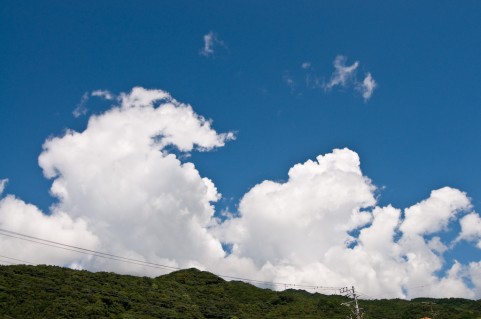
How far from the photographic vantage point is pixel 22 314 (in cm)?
5994

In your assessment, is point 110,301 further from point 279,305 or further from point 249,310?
point 279,305

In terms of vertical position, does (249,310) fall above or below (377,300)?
below

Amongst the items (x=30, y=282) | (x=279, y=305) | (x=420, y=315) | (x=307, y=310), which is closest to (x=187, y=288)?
(x=279, y=305)

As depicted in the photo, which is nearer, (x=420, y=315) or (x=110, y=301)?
(x=110, y=301)

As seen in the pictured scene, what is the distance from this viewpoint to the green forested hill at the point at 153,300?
66.1m

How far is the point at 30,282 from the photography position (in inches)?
2820

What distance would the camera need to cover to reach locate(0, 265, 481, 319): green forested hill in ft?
217

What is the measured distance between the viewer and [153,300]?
86.6 meters

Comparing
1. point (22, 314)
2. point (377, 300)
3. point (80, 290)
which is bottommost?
point (22, 314)

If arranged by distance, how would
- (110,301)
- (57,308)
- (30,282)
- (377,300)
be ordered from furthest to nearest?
(377,300) < (110,301) < (30,282) < (57,308)

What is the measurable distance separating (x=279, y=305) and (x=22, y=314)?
72570 mm

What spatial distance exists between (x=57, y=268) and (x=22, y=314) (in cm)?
2866

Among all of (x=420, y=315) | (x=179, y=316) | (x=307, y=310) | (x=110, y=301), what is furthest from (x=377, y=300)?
(x=110, y=301)

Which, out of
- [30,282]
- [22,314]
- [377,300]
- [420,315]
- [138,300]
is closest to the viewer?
[22,314]
